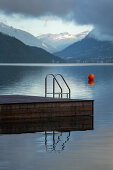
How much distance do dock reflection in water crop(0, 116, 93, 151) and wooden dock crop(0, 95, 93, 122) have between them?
0.85 ft

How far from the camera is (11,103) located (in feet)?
82.9

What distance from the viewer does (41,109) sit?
26.2 metres

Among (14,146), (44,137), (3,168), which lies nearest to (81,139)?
(44,137)

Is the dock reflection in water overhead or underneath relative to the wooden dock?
underneath

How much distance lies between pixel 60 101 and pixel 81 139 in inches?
233

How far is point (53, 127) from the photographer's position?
81.1 ft

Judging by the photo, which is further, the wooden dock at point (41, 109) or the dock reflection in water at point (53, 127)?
the wooden dock at point (41, 109)

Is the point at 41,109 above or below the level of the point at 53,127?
above

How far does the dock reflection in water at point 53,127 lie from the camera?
2145cm

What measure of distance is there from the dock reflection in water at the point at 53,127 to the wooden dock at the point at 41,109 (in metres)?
0.26

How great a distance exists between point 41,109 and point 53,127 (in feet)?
6.18

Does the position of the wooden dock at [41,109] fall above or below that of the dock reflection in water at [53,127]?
above

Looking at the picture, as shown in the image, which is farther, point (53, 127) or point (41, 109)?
point (41, 109)

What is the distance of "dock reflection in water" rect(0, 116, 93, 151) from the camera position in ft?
70.4
